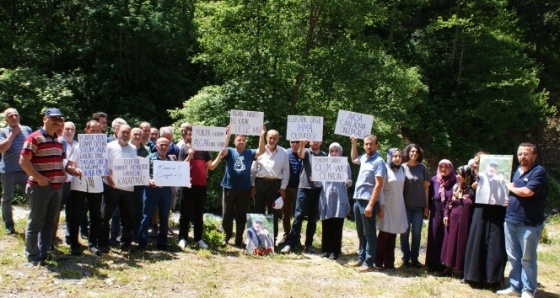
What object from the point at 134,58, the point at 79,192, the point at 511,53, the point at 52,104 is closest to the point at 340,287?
the point at 79,192

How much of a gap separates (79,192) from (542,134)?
2495cm

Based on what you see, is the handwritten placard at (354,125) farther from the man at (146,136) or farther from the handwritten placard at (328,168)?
the man at (146,136)

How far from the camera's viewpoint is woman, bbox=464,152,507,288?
616 cm

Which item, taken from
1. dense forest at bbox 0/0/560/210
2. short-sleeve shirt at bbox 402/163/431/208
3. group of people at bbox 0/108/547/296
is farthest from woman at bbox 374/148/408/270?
dense forest at bbox 0/0/560/210

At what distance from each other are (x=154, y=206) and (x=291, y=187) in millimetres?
2267

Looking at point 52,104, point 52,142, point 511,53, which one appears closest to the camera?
point 52,142

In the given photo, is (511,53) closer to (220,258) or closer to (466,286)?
(466,286)

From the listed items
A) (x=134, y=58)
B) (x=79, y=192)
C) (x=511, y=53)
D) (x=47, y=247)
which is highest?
(x=511, y=53)

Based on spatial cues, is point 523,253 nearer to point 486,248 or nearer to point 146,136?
point 486,248

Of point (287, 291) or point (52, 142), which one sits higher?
point (52, 142)

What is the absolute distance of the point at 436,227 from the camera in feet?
22.7

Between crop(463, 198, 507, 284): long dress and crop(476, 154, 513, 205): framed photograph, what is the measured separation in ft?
0.54

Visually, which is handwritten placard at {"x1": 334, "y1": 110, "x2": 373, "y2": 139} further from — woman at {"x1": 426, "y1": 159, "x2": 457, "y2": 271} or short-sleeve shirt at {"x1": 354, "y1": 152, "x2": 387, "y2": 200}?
woman at {"x1": 426, "y1": 159, "x2": 457, "y2": 271}

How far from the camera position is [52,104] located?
1448 centimetres
